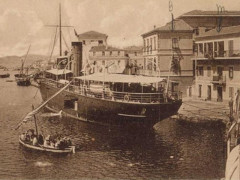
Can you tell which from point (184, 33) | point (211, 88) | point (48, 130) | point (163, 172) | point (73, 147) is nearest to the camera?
point (163, 172)

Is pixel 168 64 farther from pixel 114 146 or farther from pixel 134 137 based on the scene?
pixel 114 146

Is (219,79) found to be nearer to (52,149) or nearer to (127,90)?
(127,90)

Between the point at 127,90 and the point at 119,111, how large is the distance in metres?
2.08

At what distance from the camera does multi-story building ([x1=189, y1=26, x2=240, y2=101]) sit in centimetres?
2634

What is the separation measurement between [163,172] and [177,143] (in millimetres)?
4808

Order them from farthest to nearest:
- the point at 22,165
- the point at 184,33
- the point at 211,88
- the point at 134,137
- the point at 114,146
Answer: the point at 184,33 < the point at 211,88 < the point at 134,137 < the point at 114,146 < the point at 22,165

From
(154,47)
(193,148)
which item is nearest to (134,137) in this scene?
(193,148)

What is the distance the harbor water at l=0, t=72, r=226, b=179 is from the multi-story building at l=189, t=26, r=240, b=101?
175 inches

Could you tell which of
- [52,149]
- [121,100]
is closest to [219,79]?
[121,100]

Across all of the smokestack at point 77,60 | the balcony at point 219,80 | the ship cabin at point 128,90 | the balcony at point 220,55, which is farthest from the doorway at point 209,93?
the smokestack at point 77,60

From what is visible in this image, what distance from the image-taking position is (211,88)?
2898cm

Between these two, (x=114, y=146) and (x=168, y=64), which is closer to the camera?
(x=114, y=146)

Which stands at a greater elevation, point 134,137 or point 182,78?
point 182,78

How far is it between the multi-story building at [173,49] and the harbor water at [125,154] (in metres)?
6.92
